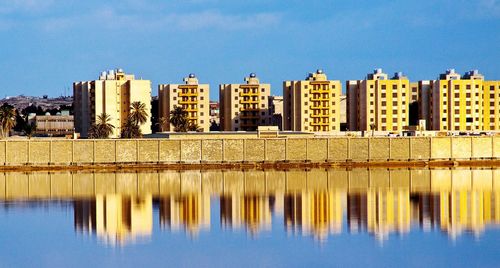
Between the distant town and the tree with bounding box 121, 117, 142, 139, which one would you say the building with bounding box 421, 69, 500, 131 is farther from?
the tree with bounding box 121, 117, 142, 139

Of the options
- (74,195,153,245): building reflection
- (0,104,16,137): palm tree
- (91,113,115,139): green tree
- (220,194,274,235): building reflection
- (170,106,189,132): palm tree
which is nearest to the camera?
(74,195,153,245): building reflection

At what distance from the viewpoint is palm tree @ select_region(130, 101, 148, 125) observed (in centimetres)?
11575

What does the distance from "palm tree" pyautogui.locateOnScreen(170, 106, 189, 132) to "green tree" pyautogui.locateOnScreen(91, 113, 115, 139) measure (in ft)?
25.5

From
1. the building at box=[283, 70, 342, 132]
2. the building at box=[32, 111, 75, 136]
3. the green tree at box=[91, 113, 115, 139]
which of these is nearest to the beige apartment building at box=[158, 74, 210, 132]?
the green tree at box=[91, 113, 115, 139]

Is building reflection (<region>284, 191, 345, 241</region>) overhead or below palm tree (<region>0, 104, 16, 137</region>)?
below

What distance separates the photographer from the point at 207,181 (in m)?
61.3

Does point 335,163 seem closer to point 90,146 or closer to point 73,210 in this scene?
point 90,146

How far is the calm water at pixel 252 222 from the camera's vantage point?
94.7 feet

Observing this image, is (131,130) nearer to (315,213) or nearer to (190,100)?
(190,100)

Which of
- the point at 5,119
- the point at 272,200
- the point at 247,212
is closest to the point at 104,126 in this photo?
the point at 5,119

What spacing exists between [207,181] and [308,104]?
60.7m

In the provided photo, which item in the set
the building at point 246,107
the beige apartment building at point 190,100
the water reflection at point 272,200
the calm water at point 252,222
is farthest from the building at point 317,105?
the calm water at point 252,222

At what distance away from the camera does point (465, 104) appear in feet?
399

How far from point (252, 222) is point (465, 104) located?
291ft
